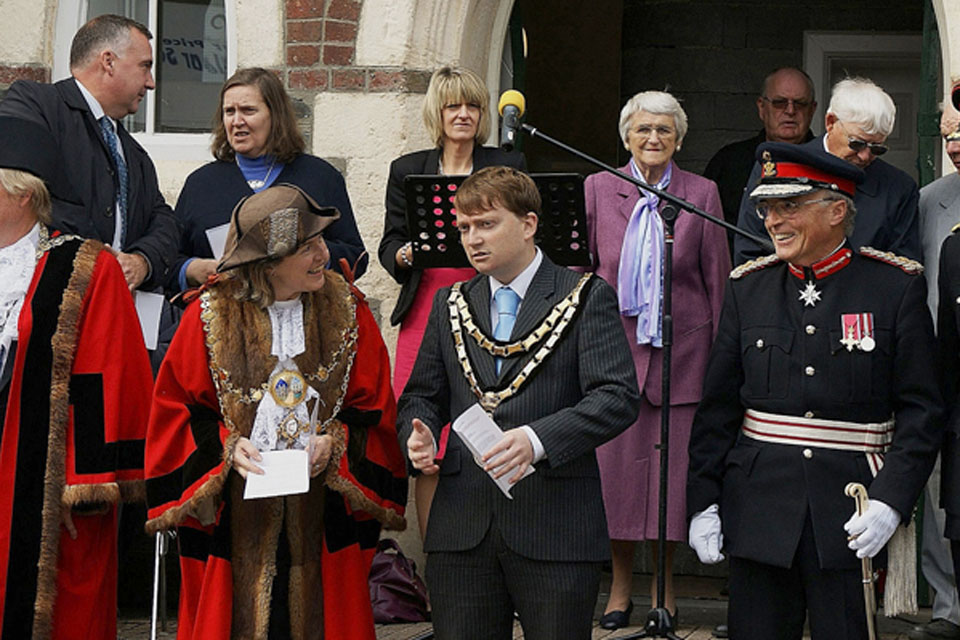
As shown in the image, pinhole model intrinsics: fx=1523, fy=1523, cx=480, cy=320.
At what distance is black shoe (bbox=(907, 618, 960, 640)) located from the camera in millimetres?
5566

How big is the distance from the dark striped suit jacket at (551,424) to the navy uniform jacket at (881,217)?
1.29 metres

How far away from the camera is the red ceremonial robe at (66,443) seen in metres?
4.81

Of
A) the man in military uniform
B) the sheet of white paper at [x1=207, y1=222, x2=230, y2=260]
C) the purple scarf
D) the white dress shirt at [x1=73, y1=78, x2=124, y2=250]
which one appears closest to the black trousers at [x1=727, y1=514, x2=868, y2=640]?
the man in military uniform

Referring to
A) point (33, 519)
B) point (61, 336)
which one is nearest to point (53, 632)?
point (33, 519)

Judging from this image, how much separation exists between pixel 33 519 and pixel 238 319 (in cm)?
107

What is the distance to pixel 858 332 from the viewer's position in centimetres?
418

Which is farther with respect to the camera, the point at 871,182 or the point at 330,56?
the point at 330,56

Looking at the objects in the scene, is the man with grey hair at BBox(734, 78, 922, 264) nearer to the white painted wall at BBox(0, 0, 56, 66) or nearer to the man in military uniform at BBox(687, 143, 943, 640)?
the man in military uniform at BBox(687, 143, 943, 640)

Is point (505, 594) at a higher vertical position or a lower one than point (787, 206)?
lower

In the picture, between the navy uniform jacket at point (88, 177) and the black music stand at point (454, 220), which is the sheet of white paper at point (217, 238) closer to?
the navy uniform jacket at point (88, 177)

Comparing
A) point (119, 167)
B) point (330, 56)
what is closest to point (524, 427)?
point (119, 167)

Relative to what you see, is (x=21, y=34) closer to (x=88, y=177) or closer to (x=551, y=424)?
(x=88, y=177)

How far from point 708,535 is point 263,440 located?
4.21ft

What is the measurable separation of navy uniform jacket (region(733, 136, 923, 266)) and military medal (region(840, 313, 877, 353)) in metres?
1.05
